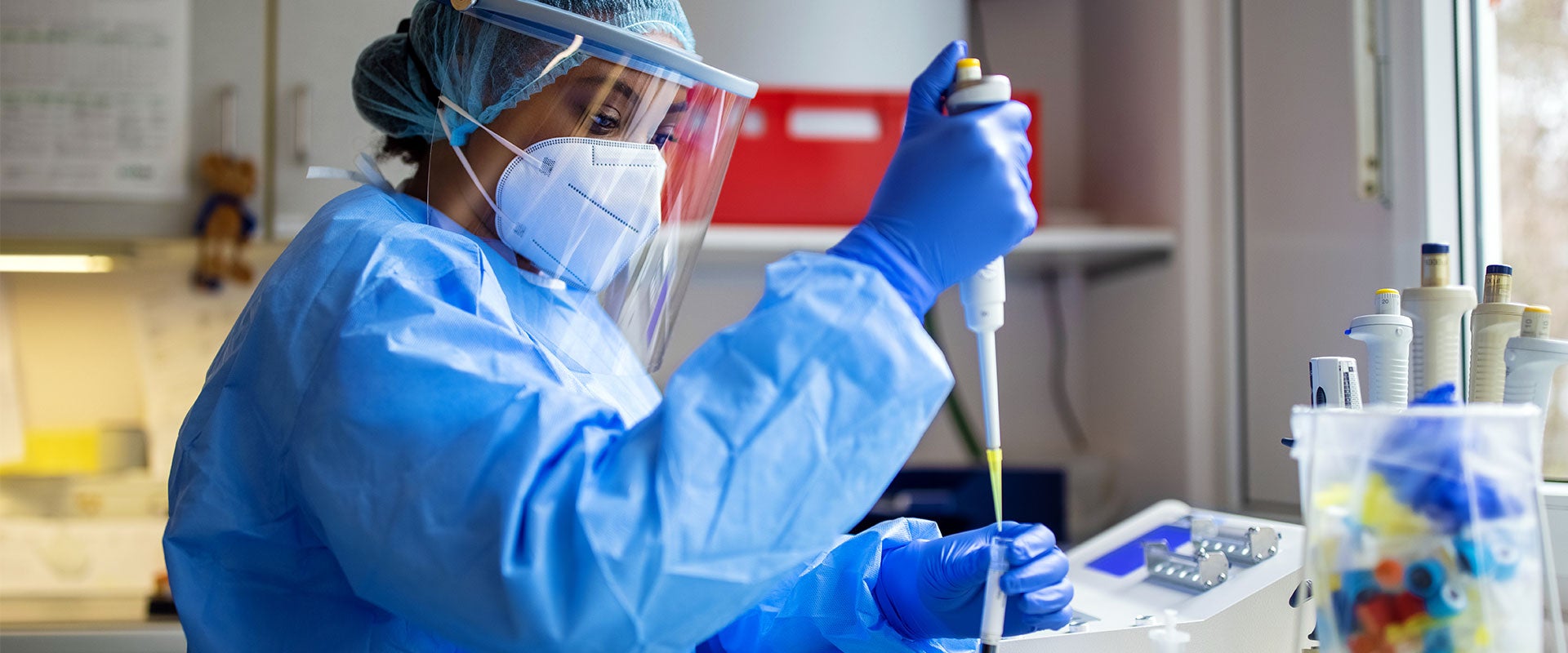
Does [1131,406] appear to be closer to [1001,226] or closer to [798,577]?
[798,577]

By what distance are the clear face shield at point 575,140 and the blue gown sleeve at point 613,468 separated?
8.9 inches

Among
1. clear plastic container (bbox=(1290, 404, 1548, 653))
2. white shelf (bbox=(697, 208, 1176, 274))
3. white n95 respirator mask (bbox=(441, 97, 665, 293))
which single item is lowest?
clear plastic container (bbox=(1290, 404, 1548, 653))

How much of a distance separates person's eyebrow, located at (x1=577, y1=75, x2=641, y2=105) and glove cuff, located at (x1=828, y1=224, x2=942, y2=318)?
25 centimetres

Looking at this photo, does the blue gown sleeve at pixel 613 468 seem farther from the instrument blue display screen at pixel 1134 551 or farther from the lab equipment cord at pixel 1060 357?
the lab equipment cord at pixel 1060 357

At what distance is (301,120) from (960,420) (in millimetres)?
1302

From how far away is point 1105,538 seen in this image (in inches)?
48.3

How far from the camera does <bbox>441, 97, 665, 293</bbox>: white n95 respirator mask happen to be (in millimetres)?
842

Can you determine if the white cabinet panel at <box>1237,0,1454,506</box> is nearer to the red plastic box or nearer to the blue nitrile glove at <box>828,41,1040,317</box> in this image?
the red plastic box

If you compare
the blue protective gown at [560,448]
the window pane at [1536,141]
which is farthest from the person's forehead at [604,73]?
the window pane at [1536,141]

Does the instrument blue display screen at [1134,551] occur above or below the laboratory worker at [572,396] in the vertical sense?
below

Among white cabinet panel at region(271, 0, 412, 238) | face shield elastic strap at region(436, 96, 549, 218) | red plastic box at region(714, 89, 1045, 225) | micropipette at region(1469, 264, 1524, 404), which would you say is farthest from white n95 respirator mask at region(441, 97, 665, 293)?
white cabinet panel at region(271, 0, 412, 238)

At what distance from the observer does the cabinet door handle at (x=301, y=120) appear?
1.73 metres

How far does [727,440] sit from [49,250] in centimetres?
172

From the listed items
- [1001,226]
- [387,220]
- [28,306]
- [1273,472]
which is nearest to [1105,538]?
[1273,472]
